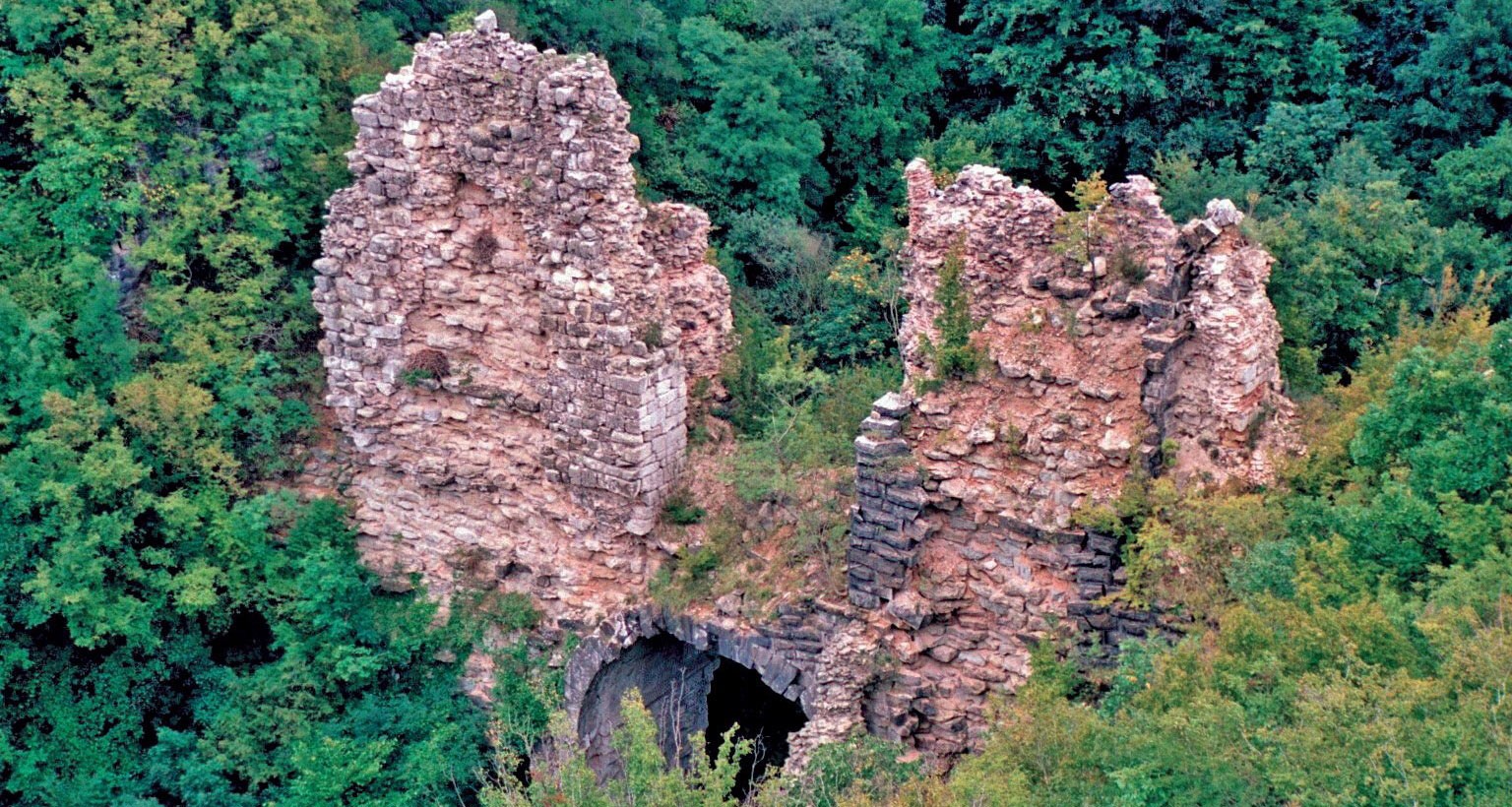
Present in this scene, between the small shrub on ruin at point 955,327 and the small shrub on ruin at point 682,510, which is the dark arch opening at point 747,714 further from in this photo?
the small shrub on ruin at point 955,327

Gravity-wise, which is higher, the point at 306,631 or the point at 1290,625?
the point at 1290,625

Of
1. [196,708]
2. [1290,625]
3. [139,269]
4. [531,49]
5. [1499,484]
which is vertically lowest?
[196,708]

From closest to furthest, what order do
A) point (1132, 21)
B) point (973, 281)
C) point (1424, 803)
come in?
point (1424, 803)
point (973, 281)
point (1132, 21)

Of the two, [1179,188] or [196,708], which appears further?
[1179,188]

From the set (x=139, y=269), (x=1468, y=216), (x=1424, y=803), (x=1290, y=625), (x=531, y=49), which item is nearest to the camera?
(x=1424, y=803)

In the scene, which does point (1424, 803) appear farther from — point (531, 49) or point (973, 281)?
point (531, 49)

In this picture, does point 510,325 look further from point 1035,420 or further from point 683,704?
point 1035,420

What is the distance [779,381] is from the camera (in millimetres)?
14289

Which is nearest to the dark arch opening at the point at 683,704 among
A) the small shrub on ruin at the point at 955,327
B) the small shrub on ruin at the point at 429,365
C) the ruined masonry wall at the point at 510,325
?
the ruined masonry wall at the point at 510,325

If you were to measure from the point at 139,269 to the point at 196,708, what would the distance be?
4331 millimetres

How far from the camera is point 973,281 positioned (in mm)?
12195

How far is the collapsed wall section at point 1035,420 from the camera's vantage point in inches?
448

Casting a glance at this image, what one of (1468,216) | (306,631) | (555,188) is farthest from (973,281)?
(1468,216)

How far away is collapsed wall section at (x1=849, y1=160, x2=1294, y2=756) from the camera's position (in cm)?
1138
